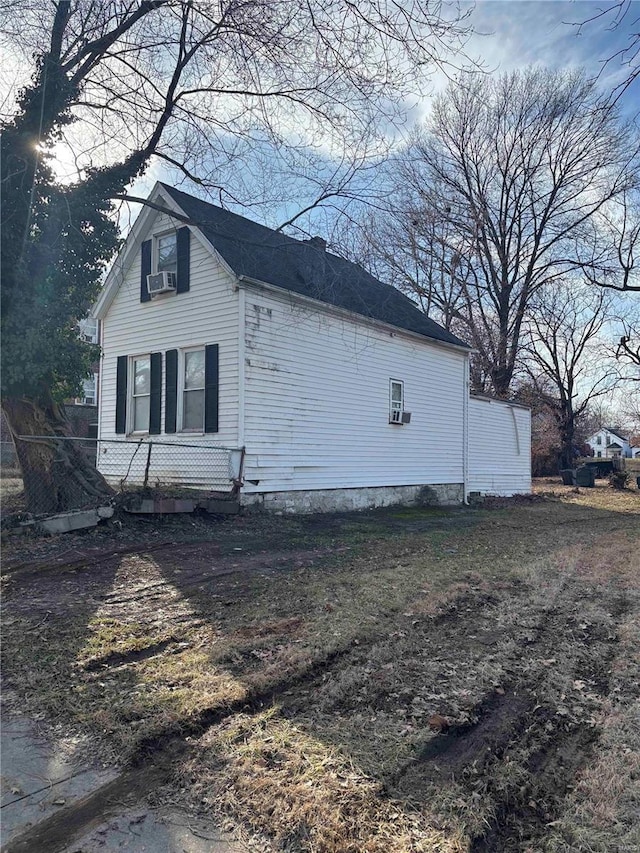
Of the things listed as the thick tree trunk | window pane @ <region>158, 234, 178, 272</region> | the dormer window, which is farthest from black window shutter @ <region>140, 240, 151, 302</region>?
the thick tree trunk

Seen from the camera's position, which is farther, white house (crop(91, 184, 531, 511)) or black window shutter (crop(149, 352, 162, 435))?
black window shutter (crop(149, 352, 162, 435))

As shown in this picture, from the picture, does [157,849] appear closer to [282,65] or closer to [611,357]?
[282,65]

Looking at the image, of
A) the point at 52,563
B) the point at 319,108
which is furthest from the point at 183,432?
the point at 319,108

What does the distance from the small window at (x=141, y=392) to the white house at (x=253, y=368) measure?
0.03 meters

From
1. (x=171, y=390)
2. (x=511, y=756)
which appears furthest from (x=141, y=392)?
(x=511, y=756)

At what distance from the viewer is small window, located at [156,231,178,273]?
11.9 meters

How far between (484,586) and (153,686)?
3796 millimetres

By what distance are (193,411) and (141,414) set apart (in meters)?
1.74

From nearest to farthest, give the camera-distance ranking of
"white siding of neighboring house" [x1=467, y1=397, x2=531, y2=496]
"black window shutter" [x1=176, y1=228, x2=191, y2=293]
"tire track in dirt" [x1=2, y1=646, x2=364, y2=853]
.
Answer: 1. "tire track in dirt" [x1=2, y1=646, x2=364, y2=853]
2. "black window shutter" [x1=176, y1=228, x2=191, y2=293]
3. "white siding of neighboring house" [x1=467, y1=397, x2=531, y2=496]

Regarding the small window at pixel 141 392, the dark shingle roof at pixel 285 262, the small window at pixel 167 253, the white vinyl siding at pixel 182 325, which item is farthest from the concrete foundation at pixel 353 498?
the small window at pixel 167 253

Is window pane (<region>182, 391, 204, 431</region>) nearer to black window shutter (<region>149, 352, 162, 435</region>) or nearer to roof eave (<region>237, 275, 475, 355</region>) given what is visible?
black window shutter (<region>149, 352, 162, 435</region>)

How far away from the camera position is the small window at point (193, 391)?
36.8 feet

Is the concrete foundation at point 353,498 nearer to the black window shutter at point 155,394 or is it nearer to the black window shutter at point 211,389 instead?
the black window shutter at point 211,389

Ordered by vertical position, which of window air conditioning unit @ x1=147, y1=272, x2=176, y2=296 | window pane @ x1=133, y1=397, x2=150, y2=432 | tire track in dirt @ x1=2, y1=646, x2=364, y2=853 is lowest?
tire track in dirt @ x1=2, y1=646, x2=364, y2=853
